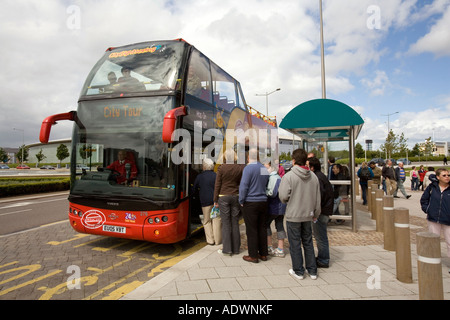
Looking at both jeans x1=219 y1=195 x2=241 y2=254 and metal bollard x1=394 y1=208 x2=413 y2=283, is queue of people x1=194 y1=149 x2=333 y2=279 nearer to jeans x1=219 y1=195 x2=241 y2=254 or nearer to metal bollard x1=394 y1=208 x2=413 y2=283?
jeans x1=219 y1=195 x2=241 y2=254

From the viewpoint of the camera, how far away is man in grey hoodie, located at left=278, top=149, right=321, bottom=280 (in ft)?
13.8

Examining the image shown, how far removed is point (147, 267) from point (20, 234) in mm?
4530

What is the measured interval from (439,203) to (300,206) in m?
2.42

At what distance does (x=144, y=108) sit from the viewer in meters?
5.41

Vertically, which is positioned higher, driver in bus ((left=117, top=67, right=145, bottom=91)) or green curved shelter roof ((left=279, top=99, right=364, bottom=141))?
driver in bus ((left=117, top=67, right=145, bottom=91))

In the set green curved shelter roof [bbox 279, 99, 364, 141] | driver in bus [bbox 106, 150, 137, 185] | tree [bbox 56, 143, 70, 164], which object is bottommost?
driver in bus [bbox 106, 150, 137, 185]

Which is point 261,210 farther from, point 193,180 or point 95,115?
point 95,115

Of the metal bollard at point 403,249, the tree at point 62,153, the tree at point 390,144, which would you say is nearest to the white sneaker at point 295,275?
the metal bollard at point 403,249

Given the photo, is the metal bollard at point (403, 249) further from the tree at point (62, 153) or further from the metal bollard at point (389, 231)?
the tree at point (62, 153)

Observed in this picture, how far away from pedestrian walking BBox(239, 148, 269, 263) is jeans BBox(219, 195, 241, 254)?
1.38ft

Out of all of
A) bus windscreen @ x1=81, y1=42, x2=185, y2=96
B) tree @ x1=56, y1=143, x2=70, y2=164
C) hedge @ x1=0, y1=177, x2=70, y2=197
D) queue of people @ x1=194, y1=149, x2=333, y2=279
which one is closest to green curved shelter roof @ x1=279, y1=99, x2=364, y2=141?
queue of people @ x1=194, y1=149, x2=333, y2=279

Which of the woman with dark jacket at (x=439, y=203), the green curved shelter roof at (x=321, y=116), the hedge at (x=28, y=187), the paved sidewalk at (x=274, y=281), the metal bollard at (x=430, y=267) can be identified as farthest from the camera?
the hedge at (x=28, y=187)

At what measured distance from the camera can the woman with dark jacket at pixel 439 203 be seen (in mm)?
4559

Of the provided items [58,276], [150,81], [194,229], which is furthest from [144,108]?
[58,276]
